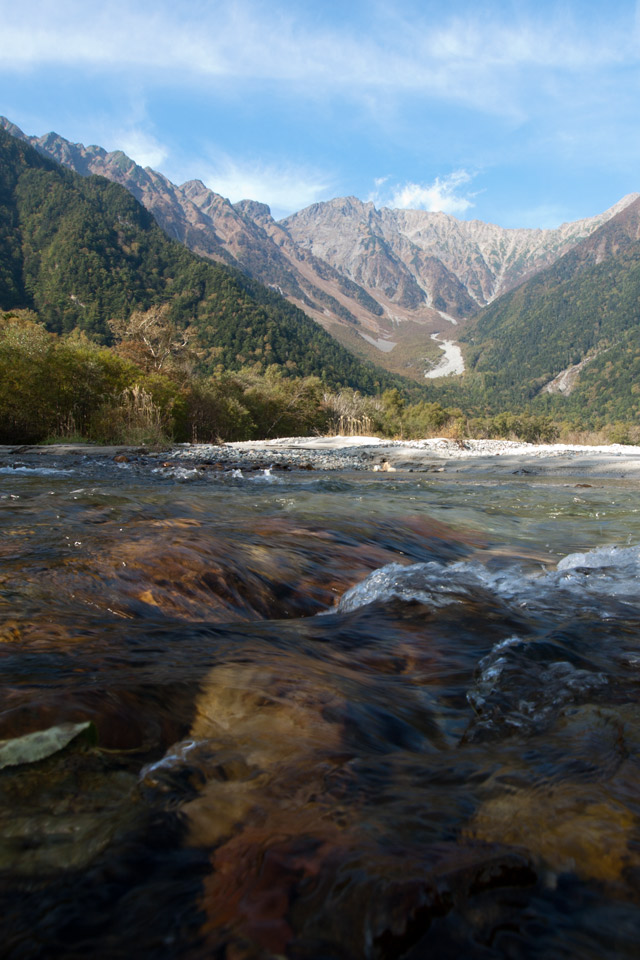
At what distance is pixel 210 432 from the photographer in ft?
90.5

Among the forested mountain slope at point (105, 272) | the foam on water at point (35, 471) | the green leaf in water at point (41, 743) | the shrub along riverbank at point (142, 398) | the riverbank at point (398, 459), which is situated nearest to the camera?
the green leaf in water at point (41, 743)

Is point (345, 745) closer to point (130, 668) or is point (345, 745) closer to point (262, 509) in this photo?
point (130, 668)

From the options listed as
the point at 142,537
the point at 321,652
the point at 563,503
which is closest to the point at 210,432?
the point at 563,503

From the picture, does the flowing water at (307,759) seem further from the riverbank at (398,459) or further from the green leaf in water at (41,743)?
the riverbank at (398,459)

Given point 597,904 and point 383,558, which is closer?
point 597,904

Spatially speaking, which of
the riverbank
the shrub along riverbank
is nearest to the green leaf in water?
the riverbank

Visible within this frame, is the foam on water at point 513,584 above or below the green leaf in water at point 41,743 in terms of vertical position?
below

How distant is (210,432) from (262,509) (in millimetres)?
22200

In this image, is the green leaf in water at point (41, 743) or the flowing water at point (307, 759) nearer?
the flowing water at point (307, 759)

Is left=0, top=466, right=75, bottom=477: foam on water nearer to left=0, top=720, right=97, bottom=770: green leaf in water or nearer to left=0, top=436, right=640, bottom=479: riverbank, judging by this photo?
left=0, top=436, right=640, bottom=479: riverbank

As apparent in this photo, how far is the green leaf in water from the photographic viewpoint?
1.27m

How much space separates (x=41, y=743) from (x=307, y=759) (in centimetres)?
71

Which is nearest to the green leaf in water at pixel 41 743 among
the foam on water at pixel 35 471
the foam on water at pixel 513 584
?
the foam on water at pixel 513 584

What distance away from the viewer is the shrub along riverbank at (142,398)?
17.5 m
